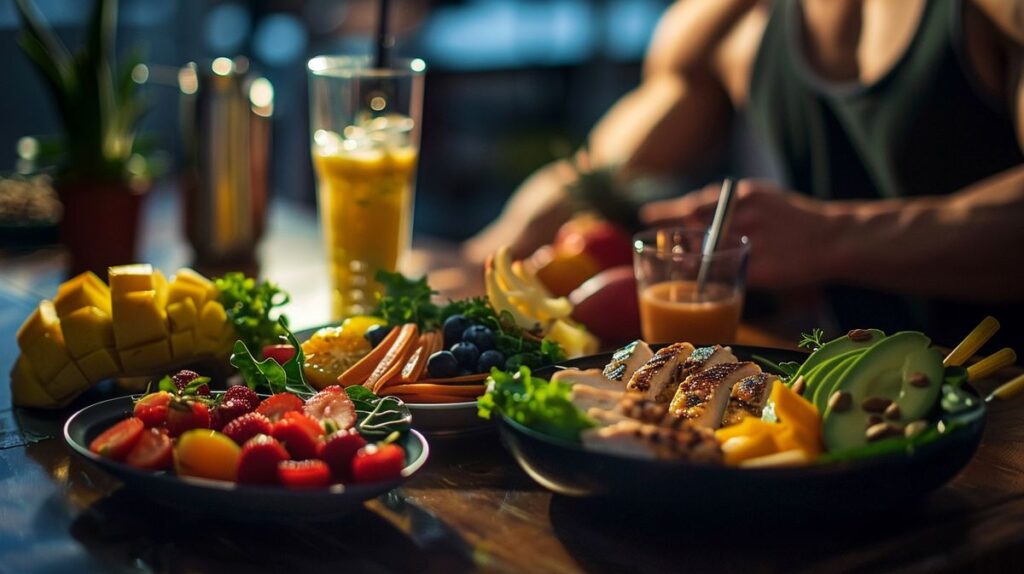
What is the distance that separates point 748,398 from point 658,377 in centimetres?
9

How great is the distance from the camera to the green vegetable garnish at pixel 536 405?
845mm

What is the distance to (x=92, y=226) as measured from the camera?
192 centimetres

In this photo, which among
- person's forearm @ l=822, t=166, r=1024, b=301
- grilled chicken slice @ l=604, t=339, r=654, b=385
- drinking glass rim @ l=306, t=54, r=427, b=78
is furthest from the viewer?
person's forearm @ l=822, t=166, r=1024, b=301

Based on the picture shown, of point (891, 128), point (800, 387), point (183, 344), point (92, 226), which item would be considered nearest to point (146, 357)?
point (183, 344)

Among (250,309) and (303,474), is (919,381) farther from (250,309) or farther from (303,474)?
(250,309)

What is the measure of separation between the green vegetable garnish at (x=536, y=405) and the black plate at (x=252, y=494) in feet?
0.23

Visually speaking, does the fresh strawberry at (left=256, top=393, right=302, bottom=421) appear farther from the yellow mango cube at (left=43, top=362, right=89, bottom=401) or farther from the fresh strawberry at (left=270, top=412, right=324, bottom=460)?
the yellow mango cube at (left=43, top=362, right=89, bottom=401)

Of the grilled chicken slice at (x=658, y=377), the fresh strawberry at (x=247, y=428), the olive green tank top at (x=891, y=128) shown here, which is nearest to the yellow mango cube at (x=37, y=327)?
the fresh strawberry at (x=247, y=428)

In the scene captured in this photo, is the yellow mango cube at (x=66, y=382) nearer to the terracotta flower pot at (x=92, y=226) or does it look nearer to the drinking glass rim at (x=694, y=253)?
the drinking glass rim at (x=694, y=253)

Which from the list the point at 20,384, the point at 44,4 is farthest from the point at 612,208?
the point at 44,4

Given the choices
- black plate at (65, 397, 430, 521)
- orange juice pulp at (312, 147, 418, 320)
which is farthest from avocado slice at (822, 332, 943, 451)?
orange juice pulp at (312, 147, 418, 320)

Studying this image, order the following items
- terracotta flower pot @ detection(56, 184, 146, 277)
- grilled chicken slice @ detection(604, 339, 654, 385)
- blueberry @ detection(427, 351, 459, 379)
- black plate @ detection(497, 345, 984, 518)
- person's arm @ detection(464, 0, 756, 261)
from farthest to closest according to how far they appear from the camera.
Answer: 1. person's arm @ detection(464, 0, 756, 261)
2. terracotta flower pot @ detection(56, 184, 146, 277)
3. blueberry @ detection(427, 351, 459, 379)
4. grilled chicken slice @ detection(604, 339, 654, 385)
5. black plate @ detection(497, 345, 984, 518)

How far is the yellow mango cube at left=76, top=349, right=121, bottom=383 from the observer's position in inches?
45.7

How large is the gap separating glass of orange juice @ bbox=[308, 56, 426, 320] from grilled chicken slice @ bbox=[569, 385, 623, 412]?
77 cm
